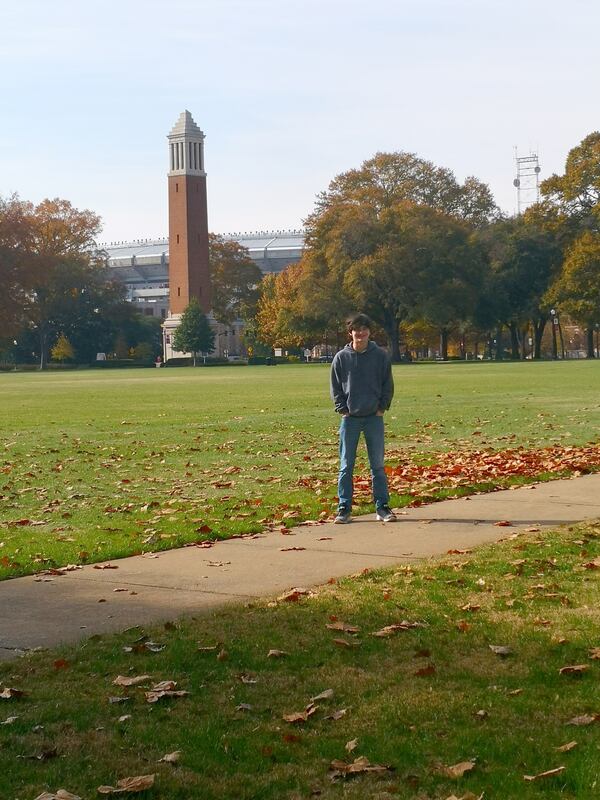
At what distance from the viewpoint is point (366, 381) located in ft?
38.5

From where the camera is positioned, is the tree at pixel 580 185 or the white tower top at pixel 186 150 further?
the white tower top at pixel 186 150

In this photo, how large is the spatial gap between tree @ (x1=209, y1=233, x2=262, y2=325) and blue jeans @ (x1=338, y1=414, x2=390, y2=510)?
126880mm

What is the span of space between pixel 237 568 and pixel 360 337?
318 cm

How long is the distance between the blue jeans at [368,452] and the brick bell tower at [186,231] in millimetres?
123570

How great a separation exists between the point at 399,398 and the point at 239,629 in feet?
94.0

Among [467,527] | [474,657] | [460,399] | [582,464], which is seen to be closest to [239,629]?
[474,657]

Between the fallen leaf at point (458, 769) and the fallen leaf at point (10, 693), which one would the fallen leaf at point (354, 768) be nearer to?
the fallen leaf at point (458, 769)

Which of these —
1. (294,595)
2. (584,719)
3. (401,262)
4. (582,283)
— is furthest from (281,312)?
(584,719)

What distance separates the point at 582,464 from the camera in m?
16.0

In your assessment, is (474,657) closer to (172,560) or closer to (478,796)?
(478,796)

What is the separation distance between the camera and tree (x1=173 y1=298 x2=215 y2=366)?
409ft

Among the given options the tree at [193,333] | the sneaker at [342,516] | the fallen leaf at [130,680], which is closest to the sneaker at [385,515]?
the sneaker at [342,516]

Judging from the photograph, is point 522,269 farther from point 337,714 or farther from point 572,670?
point 337,714

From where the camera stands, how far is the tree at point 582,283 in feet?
273
